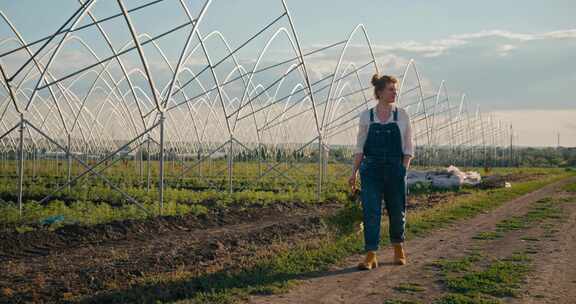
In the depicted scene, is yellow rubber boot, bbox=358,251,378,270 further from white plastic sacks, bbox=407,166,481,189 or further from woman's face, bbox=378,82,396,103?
white plastic sacks, bbox=407,166,481,189

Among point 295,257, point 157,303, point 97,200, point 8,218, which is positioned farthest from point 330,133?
point 157,303

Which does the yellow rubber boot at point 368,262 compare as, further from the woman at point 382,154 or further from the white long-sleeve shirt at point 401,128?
the white long-sleeve shirt at point 401,128

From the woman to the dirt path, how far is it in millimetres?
413

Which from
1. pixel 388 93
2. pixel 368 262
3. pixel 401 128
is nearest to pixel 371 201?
pixel 368 262

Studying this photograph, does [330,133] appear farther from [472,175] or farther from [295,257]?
[295,257]

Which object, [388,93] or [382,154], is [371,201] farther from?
[388,93]

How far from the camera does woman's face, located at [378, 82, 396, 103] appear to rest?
252 inches

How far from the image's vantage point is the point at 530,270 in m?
6.33

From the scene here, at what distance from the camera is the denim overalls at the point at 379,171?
6406 mm

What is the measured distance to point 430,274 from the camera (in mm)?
6043

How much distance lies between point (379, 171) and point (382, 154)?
0.58ft

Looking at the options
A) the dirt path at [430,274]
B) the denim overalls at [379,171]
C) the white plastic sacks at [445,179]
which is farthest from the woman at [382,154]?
the white plastic sacks at [445,179]

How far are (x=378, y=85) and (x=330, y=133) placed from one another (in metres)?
22.5

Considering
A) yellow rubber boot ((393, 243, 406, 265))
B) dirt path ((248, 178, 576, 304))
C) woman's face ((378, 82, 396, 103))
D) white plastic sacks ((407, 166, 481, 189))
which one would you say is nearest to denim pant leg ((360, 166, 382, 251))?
yellow rubber boot ((393, 243, 406, 265))
